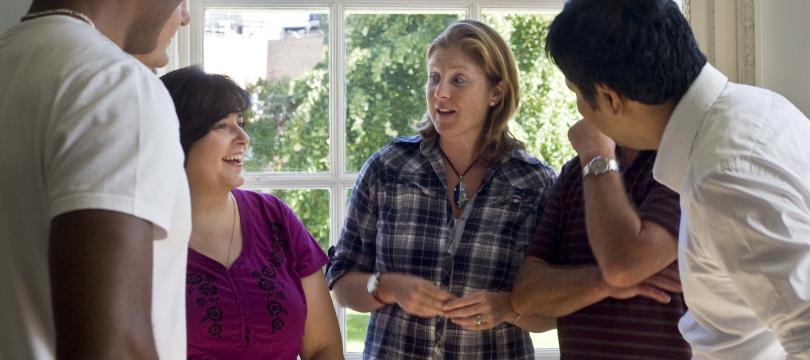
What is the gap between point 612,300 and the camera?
198cm

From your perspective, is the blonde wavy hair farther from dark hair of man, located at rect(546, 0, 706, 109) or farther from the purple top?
dark hair of man, located at rect(546, 0, 706, 109)

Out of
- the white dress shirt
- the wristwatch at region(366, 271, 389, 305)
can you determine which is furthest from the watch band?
the white dress shirt

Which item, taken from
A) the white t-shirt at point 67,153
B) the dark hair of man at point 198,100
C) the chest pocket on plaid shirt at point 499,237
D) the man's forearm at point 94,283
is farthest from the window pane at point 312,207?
the man's forearm at point 94,283

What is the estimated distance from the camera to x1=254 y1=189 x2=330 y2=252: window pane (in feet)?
9.82

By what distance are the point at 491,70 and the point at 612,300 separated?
2.42 ft

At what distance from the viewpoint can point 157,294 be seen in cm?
94

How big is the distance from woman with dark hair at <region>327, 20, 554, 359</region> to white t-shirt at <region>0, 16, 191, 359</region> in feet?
4.25

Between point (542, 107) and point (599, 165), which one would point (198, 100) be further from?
point (542, 107)

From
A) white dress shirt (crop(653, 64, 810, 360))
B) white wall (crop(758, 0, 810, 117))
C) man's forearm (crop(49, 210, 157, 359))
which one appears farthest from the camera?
white wall (crop(758, 0, 810, 117))

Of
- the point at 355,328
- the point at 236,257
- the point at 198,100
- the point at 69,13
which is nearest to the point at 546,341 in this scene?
the point at 355,328

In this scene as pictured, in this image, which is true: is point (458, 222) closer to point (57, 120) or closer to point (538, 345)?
point (538, 345)

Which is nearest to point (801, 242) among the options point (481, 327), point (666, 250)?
point (666, 250)

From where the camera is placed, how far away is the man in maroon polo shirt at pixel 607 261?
6.13 ft

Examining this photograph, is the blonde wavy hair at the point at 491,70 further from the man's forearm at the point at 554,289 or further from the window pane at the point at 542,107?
the window pane at the point at 542,107
